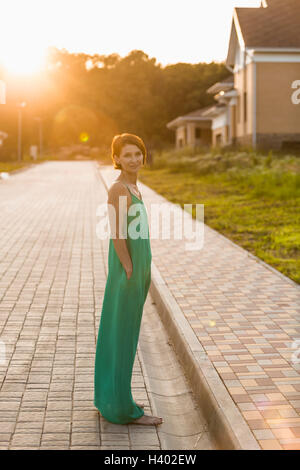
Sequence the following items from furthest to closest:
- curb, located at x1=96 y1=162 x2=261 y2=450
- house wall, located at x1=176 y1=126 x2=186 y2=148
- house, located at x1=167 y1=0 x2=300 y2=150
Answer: house wall, located at x1=176 y1=126 x2=186 y2=148 → house, located at x1=167 y1=0 x2=300 y2=150 → curb, located at x1=96 y1=162 x2=261 y2=450

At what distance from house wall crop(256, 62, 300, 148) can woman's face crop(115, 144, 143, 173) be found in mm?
27067

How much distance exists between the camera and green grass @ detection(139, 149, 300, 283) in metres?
10.5

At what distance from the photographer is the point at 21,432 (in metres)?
3.80

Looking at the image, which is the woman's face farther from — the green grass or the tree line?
the tree line

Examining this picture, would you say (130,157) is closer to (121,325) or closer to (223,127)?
(121,325)

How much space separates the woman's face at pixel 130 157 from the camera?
12.5 ft

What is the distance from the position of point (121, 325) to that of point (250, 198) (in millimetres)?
14426

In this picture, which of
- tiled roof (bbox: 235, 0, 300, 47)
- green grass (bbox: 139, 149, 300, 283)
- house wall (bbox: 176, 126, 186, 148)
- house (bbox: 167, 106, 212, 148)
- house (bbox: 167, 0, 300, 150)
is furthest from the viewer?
house wall (bbox: 176, 126, 186, 148)

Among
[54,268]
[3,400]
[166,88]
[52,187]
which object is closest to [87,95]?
[166,88]

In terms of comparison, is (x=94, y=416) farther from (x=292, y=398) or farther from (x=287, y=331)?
(x=287, y=331)

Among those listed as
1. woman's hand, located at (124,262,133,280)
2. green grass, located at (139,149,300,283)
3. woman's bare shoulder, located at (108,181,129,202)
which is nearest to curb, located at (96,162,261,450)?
woman's hand, located at (124,262,133,280)

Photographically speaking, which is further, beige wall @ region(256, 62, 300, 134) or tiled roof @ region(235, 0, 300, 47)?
tiled roof @ region(235, 0, 300, 47)

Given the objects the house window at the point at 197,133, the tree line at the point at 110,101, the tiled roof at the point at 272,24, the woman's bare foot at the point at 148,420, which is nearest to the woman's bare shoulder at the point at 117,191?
the woman's bare foot at the point at 148,420

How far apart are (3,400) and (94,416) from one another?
718 mm
